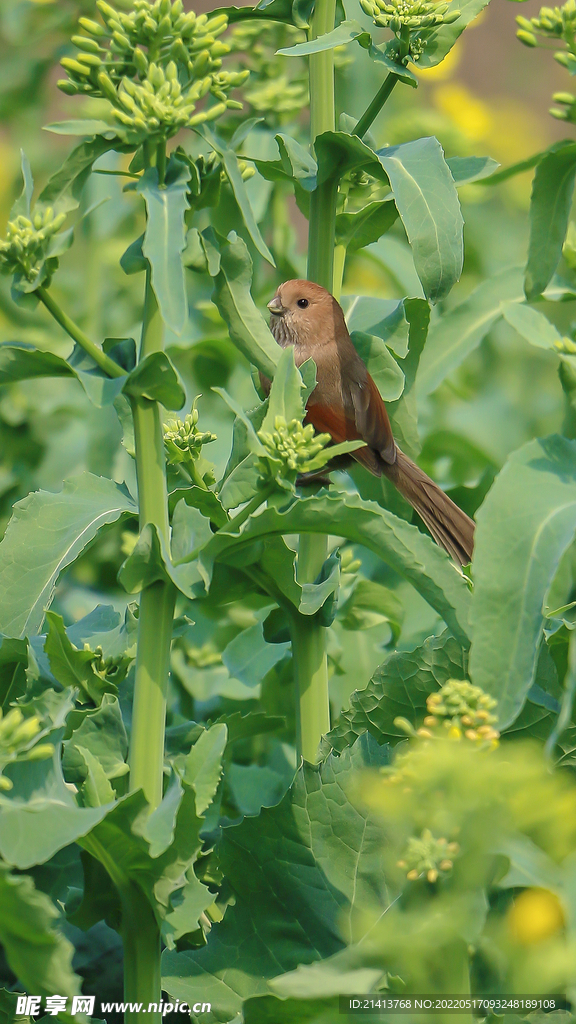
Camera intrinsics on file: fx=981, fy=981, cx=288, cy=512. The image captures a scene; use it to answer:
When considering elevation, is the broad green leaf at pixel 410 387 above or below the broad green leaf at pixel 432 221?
below

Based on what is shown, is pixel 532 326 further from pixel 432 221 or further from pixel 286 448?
pixel 286 448

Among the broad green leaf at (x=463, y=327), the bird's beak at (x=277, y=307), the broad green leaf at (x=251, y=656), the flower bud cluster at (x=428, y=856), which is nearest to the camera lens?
the flower bud cluster at (x=428, y=856)

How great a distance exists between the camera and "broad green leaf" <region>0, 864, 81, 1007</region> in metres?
0.79

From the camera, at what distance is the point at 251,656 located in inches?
59.4

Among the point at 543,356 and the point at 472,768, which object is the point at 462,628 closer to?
the point at 472,768

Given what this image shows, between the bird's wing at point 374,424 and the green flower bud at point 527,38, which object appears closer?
the green flower bud at point 527,38

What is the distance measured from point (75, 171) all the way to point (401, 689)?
2.30ft

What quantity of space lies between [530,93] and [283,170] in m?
4.05

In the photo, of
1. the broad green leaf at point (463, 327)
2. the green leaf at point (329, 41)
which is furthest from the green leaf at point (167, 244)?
the broad green leaf at point (463, 327)

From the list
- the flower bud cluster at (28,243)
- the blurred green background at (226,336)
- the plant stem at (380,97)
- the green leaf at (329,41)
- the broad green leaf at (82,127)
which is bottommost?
the blurred green background at (226,336)

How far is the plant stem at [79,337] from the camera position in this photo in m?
0.96

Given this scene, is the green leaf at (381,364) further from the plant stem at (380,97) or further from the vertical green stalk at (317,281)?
the plant stem at (380,97)

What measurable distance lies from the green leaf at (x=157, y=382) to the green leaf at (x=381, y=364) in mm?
399

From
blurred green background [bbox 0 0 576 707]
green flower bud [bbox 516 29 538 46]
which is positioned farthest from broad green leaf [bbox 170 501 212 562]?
green flower bud [bbox 516 29 538 46]
